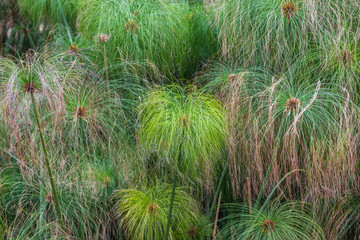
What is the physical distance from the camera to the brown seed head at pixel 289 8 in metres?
1.74

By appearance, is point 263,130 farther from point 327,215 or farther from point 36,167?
point 36,167

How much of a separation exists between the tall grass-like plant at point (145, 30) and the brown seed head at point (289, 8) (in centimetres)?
41

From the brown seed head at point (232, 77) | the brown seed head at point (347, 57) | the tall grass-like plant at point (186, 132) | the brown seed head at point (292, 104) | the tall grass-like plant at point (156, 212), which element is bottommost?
the tall grass-like plant at point (156, 212)

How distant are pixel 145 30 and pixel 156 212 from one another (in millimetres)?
725

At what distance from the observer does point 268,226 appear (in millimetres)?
1544

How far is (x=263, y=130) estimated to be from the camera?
1672 millimetres

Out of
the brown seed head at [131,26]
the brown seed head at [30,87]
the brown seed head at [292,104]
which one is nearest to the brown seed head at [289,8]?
the brown seed head at [292,104]

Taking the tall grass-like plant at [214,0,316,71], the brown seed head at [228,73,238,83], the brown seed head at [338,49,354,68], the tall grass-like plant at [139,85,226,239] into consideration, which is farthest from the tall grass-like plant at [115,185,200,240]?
the brown seed head at [338,49,354,68]

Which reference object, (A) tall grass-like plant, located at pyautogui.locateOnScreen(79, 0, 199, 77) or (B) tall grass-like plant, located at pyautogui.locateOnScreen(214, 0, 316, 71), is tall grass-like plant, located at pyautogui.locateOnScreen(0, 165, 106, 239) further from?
(B) tall grass-like plant, located at pyautogui.locateOnScreen(214, 0, 316, 71)

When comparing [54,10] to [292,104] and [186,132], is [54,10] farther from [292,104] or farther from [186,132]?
[292,104]

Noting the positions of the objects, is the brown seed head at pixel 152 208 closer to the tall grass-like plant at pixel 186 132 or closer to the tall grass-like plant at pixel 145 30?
the tall grass-like plant at pixel 186 132

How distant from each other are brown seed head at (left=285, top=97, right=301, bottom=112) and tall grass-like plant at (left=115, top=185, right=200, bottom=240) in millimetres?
461

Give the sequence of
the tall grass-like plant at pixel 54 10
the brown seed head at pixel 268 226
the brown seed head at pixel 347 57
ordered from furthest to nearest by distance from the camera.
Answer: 1. the tall grass-like plant at pixel 54 10
2. the brown seed head at pixel 347 57
3. the brown seed head at pixel 268 226

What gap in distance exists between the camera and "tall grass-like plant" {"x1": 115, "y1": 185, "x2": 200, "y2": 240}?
1.61 m
